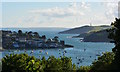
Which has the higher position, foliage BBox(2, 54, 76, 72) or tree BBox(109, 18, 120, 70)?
tree BBox(109, 18, 120, 70)

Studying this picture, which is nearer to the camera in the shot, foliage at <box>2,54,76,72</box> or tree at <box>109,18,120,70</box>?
tree at <box>109,18,120,70</box>

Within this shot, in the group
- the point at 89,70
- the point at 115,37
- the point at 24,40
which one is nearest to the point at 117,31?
the point at 115,37

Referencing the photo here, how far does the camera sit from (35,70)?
3850 cm

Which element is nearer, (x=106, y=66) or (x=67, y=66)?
(x=106, y=66)

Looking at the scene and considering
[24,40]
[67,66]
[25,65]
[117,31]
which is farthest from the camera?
[24,40]

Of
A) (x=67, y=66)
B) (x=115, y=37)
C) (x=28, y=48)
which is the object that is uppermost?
(x=115, y=37)

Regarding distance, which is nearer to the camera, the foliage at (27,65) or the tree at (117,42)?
the tree at (117,42)

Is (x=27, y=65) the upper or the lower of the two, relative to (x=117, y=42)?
lower

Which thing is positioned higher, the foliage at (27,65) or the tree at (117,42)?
the tree at (117,42)

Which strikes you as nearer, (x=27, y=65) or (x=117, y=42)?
(x=117, y=42)

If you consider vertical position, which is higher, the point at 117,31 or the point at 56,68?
the point at 117,31

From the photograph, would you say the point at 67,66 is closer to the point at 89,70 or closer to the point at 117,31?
the point at 89,70

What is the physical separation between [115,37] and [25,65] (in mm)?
12722

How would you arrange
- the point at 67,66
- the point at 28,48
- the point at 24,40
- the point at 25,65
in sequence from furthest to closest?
the point at 24,40 → the point at 28,48 → the point at 67,66 → the point at 25,65
